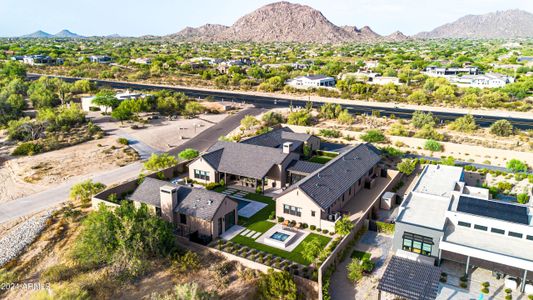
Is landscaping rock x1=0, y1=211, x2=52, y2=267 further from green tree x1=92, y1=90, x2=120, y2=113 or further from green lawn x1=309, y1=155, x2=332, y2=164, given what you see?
green tree x1=92, y1=90, x2=120, y2=113

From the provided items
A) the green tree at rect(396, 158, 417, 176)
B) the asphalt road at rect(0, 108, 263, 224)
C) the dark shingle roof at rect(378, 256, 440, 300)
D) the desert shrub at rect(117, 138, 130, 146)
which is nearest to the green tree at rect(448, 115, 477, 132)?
the green tree at rect(396, 158, 417, 176)

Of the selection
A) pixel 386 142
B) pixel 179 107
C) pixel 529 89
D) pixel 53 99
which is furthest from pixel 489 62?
pixel 53 99

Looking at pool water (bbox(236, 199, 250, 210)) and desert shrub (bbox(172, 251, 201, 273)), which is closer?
desert shrub (bbox(172, 251, 201, 273))

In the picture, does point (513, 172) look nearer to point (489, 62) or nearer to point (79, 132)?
point (79, 132)

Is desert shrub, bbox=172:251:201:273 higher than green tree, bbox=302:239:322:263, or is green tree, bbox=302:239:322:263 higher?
green tree, bbox=302:239:322:263

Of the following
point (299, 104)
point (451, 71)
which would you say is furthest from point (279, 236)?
point (451, 71)

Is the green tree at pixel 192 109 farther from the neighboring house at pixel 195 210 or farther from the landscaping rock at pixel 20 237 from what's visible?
the neighboring house at pixel 195 210
